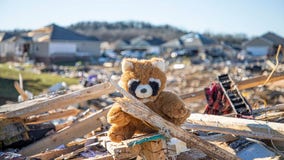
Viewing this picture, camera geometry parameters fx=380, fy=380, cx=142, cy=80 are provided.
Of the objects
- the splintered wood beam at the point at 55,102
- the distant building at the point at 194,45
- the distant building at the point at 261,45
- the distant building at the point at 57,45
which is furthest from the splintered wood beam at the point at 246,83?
the distant building at the point at 261,45

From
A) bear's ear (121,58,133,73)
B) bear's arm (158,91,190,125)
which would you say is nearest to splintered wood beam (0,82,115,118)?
bear's ear (121,58,133,73)

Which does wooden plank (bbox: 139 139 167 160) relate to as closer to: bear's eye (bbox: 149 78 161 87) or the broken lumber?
the broken lumber

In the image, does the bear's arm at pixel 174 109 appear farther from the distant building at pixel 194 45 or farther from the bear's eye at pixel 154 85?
the distant building at pixel 194 45

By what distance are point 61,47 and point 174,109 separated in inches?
1517

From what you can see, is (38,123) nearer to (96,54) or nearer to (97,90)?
(97,90)

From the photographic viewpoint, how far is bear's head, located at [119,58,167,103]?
3953 millimetres

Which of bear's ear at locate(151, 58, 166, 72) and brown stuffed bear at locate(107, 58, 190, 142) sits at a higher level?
bear's ear at locate(151, 58, 166, 72)

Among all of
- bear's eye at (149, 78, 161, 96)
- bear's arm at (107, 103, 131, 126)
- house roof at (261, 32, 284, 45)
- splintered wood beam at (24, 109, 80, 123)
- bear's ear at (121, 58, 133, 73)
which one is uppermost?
bear's ear at (121, 58, 133, 73)

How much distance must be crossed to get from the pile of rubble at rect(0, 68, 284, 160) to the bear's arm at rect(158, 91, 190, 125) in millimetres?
191

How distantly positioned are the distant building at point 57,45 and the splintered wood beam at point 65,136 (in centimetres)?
3377

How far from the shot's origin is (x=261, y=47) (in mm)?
59406

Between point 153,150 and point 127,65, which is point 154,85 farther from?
point 153,150

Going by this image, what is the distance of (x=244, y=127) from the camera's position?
14.8 ft

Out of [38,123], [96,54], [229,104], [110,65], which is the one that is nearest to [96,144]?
[38,123]
